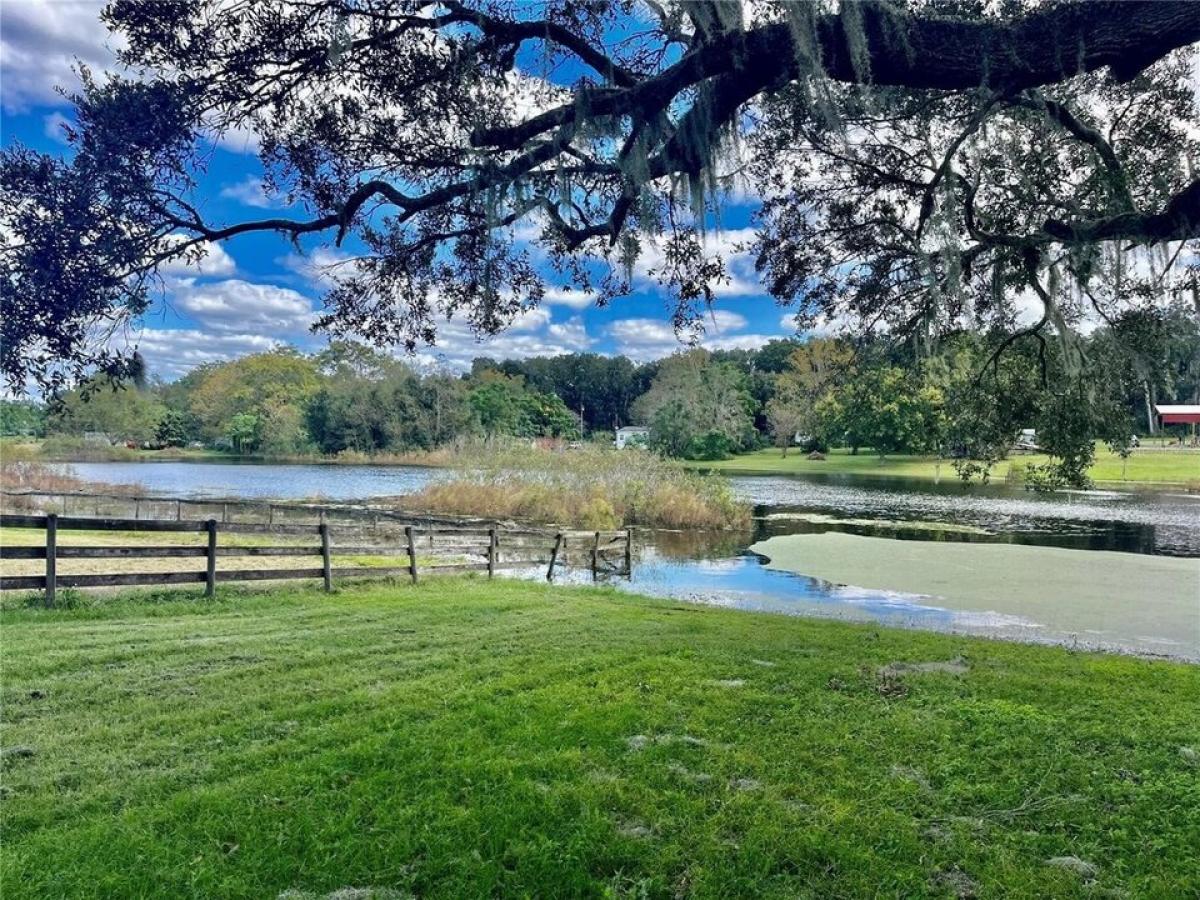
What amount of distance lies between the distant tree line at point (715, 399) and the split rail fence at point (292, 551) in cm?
164

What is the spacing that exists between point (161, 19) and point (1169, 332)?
817cm

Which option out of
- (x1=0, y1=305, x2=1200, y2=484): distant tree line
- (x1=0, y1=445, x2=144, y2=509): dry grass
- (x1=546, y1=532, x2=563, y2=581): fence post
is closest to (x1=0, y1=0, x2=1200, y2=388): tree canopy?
(x1=0, y1=305, x2=1200, y2=484): distant tree line

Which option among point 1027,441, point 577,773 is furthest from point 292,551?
point 1027,441

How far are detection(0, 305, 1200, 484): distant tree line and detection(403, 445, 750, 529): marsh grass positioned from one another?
472cm

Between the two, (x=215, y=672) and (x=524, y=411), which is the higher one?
(x=524, y=411)

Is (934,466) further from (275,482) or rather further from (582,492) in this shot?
(275,482)

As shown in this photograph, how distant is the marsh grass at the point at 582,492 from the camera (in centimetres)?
2452

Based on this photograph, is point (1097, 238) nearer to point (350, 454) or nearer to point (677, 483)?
point (677, 483)

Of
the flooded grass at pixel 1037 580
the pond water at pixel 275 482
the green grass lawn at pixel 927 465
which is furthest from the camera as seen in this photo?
the green grass lawn at pixel 927 465

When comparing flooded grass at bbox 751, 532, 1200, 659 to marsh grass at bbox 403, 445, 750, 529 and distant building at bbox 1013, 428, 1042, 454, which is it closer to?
distant building at bbox 1013, 428, 1042, 454

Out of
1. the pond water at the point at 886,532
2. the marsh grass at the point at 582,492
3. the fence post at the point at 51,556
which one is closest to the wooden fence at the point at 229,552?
the fence post at the point at 51,556

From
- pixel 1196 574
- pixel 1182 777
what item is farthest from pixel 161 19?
pixel 1196 574

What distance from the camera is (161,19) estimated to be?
3729mm

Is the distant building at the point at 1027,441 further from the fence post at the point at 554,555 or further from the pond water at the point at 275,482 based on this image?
the pond water at the point at 275,482
